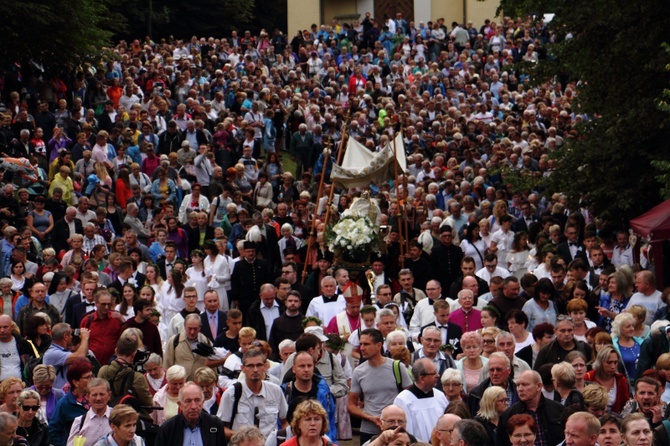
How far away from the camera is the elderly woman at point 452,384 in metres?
13.2

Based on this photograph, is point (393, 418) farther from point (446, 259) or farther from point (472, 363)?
point (446, 259)

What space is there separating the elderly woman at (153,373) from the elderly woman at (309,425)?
12.0 ft

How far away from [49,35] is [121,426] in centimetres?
2188

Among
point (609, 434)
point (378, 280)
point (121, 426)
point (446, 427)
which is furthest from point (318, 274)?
point (609, 434)

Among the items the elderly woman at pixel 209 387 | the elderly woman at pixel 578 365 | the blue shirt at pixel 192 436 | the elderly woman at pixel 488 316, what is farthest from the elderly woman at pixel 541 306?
the blue shirt at pixel 192 436

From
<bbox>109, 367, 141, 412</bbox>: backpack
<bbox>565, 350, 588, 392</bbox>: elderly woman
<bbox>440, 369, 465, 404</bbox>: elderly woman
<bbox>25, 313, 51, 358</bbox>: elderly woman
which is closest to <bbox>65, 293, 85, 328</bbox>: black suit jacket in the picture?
<bbox>25, 313, 51, 358</bbox>: elderly woman

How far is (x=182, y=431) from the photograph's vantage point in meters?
11.9

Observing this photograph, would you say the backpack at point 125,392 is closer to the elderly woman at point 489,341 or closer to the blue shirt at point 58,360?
the blue shirt at point 58,360

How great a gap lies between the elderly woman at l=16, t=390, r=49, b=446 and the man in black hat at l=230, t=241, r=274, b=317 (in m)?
9.22

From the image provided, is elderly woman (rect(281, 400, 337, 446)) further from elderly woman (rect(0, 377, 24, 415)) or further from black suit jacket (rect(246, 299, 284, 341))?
black suit jacket (rect(246, 299, 284, 341))

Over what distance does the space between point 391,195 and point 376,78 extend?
40.1 ft

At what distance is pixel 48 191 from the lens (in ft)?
87.2

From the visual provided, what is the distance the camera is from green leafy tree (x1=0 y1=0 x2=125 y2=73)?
31.3m

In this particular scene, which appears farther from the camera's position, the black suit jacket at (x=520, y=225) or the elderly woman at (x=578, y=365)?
the black suit jacket at (x=520, y=225)
